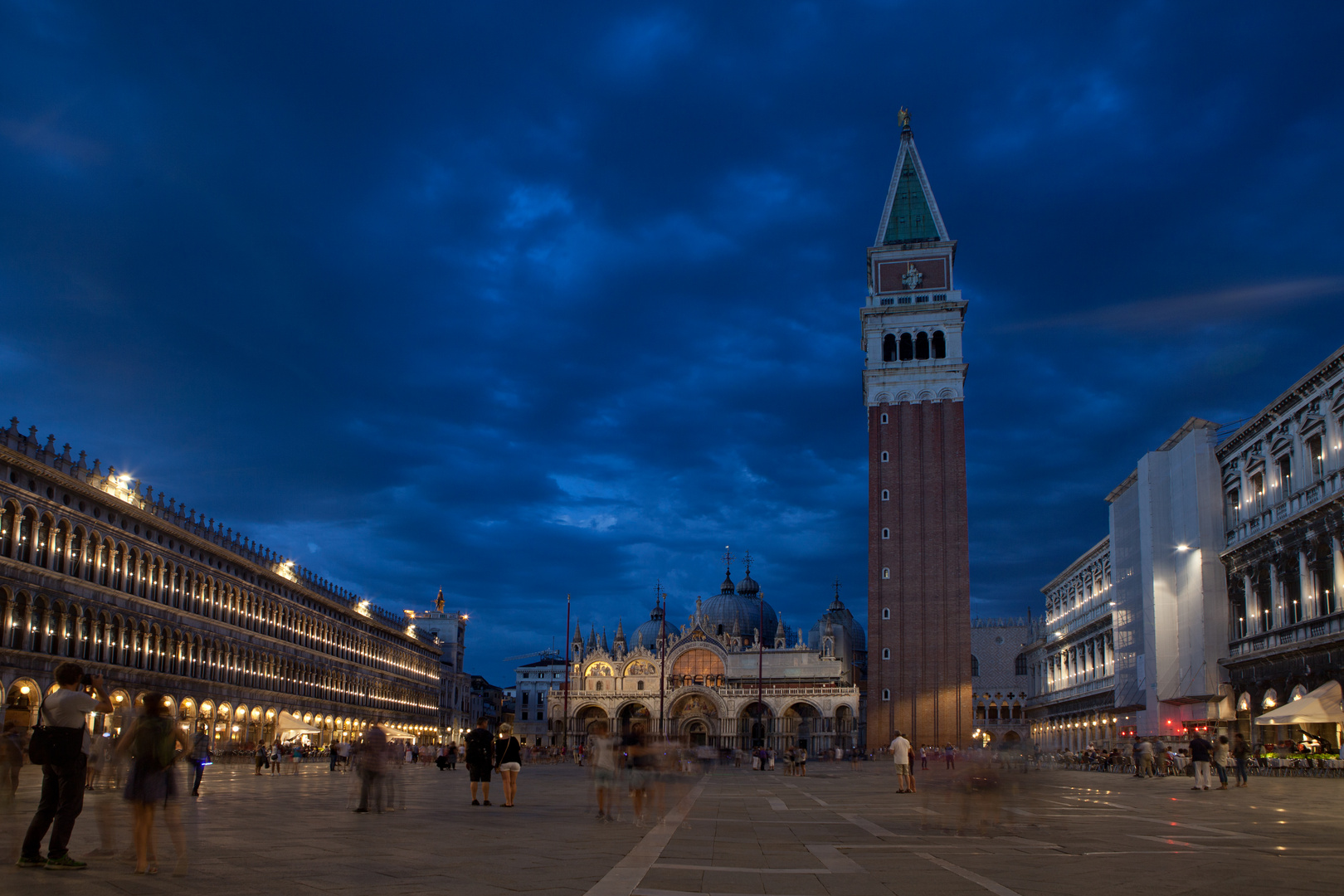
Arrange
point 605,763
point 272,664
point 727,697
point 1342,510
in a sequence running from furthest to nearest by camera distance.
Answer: point 727,697
point 272,664
point 1342,510
point 605,763

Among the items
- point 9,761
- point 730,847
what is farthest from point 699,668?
point 9,761

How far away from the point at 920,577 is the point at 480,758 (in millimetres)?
60172

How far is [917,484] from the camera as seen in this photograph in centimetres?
7831

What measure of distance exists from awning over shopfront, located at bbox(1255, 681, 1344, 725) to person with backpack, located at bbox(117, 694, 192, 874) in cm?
3270

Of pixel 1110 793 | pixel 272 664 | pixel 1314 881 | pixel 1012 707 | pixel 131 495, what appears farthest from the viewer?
pixel 1012 707

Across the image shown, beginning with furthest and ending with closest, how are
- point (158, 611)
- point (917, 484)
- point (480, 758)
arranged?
point (917, 484) < point (158, 611) < point (480, 758)

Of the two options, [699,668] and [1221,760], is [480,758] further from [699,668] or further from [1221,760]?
[699,668]

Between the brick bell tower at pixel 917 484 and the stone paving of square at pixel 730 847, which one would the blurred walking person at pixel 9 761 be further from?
the brick bell tower at pixel 917 484

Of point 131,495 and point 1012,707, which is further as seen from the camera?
point 1012,707

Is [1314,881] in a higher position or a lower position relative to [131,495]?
lower

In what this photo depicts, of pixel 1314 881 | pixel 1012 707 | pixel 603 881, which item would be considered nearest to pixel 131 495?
pixel 603 881

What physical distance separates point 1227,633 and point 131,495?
48.4 meters

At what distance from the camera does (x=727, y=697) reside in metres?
92.7

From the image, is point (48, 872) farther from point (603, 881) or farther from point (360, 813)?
point (360, 813)
